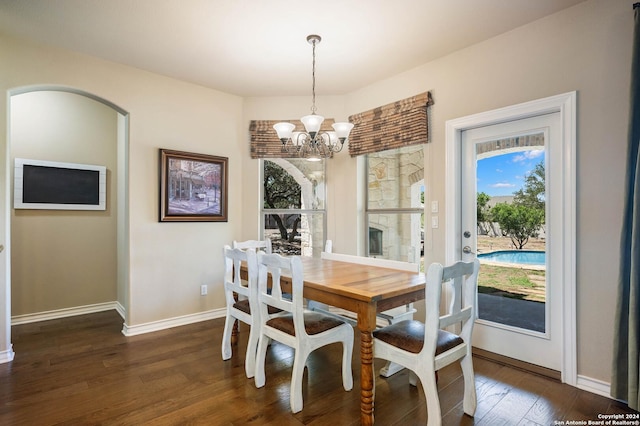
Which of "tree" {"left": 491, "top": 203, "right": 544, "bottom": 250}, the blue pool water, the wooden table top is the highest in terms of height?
"tree" {"left": 491, "top": 203, "right": 544, "bottom": 250}

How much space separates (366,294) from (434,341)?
414mm

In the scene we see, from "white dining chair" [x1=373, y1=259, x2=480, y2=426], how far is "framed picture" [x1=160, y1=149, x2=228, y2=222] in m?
2.57

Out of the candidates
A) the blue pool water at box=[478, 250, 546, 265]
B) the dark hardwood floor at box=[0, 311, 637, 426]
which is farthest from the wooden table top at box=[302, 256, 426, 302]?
the blue pool water at box=[478, 250, 546, 265]

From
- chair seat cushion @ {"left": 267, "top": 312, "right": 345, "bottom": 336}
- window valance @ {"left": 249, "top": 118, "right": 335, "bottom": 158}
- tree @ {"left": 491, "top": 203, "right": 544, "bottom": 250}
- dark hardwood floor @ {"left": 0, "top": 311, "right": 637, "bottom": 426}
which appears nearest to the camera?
dark hardwood floor @ {"left": 0, "top": 311, "right": 637, "bottom": 426}

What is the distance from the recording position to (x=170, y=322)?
3.60m

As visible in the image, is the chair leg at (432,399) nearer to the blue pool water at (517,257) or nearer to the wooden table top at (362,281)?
the wooden table top at (362,281)

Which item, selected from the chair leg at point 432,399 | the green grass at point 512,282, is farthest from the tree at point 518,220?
the chair leg at point 432,399

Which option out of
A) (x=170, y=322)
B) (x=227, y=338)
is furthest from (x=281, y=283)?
(x=170, y=322)

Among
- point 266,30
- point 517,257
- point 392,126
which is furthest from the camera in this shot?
point 392,126

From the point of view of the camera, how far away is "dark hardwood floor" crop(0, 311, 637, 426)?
1.96 m

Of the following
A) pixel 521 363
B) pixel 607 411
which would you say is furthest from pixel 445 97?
pixel 607 411

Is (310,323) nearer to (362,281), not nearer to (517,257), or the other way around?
(362,281)

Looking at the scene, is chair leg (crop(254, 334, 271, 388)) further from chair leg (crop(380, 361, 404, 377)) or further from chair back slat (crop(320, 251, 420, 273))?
chair back slat (crop(320, 251, 420, 273))

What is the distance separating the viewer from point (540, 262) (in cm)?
264
